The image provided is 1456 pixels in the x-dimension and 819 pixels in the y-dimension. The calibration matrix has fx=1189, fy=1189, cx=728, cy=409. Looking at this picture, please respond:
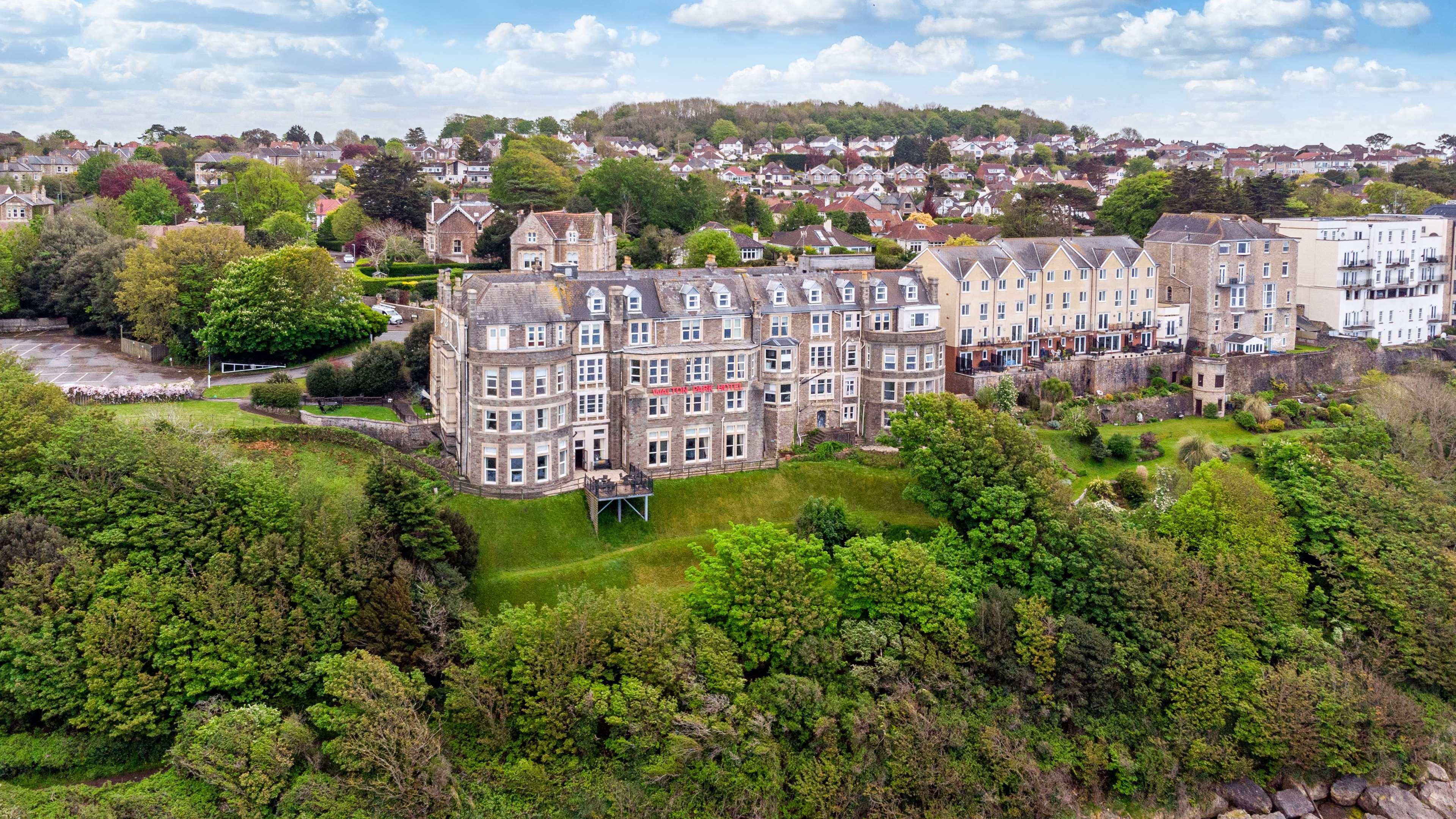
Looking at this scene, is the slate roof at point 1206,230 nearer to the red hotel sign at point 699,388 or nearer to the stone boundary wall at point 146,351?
the red hotel sign at point 699,388

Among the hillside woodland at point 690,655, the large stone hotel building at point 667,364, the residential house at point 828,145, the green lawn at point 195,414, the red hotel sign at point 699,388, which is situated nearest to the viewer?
the hillside woodland at point 690,655

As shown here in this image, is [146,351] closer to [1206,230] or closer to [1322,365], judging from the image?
[1206,230]

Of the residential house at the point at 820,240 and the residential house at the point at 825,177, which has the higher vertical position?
the residential house at the point at 825,177

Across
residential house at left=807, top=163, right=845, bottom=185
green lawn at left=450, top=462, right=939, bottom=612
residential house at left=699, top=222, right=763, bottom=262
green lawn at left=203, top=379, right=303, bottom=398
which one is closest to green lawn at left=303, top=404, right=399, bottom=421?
green lawn at left=203, top=379, right=303, bottom=398

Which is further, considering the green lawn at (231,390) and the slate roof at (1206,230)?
the slate roof at (1206,230)

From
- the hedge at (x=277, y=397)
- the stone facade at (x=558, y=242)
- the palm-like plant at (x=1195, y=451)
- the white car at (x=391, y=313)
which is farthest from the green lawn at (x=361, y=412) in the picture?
the palm-like plant at (x=1195, y=451)

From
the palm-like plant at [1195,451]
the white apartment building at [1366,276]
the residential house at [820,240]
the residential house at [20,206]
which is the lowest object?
the palm-like plant at [1195,451]
